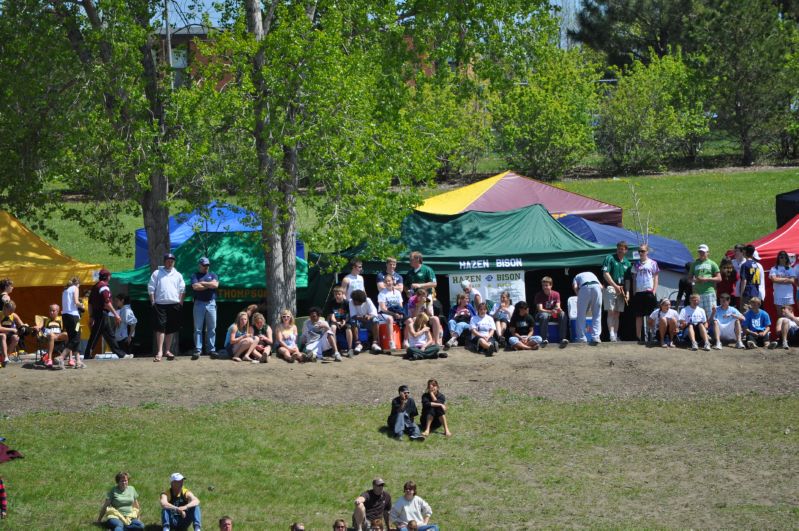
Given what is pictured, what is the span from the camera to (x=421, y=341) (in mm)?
19688

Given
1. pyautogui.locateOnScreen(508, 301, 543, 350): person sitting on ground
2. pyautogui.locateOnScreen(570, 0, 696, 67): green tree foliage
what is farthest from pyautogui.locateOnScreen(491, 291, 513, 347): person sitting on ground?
pyautogui.locateOnScreen(570, 0, 696, 67): green tree foliage

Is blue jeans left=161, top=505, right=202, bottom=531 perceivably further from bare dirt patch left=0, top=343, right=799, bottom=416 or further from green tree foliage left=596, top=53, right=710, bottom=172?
green tree foliage left=596, top=53, right=710, bottom=172

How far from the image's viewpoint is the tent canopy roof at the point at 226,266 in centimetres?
2150

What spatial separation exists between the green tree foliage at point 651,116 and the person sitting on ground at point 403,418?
31.5 meters

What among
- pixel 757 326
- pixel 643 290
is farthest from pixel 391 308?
Answer: pixel 757 326

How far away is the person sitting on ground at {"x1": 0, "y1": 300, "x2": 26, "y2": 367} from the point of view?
60.7 ft

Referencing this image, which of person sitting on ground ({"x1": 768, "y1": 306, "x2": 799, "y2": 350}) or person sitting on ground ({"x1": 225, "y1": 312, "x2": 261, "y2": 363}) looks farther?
person sitting on ground ({"x1": 768, "y1": 306, "x2": 799, "y2": 350})

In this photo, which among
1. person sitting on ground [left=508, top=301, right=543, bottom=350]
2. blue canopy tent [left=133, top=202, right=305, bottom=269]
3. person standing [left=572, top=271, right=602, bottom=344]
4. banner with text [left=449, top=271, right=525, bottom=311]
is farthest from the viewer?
blue canopy tent [left=133, top=202, right=305, bottom=269]

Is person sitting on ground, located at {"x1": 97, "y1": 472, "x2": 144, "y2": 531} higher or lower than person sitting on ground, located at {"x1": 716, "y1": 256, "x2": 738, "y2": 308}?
below

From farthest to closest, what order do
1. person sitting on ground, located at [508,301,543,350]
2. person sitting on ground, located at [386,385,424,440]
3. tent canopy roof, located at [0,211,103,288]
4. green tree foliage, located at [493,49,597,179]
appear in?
1. green tree foliage, located at [493,49,597,179]
2. tent canopy roof, located at [0,211,103,288]
3. person sitting on ground, located at [508,301,543,350]
4. person sitting on ground, located at [386,385,424,440]

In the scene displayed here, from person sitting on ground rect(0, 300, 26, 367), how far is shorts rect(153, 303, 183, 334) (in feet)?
7.02

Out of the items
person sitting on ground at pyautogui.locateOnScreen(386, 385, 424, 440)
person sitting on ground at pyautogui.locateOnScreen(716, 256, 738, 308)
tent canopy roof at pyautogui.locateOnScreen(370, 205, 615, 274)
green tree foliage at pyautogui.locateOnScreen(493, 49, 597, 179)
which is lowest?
person sitting on ground at pyautogui.locateOnScreen(386, 385, 424, 440)

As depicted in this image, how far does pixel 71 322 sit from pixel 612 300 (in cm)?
910

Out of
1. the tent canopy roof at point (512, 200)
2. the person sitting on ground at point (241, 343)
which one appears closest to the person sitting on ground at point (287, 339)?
the person sitting on ground at point (241, 343)
